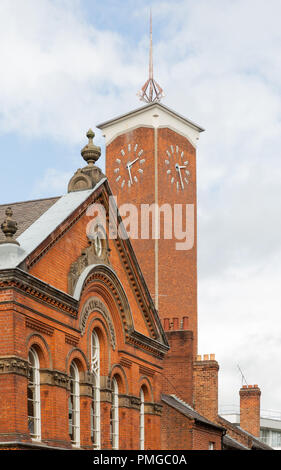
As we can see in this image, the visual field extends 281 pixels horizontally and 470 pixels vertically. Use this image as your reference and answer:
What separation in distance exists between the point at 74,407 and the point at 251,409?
92.8 feet

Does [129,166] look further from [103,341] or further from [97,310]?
[97,310]

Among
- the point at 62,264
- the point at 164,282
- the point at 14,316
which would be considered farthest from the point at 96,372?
the point at 164,282

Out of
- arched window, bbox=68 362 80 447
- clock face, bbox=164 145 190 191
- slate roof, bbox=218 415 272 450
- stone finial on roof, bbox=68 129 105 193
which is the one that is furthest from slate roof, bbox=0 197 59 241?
clock face, bbox=164 145 190 191

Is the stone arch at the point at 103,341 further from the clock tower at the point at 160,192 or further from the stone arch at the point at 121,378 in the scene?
the clock tower at the point at 160,192

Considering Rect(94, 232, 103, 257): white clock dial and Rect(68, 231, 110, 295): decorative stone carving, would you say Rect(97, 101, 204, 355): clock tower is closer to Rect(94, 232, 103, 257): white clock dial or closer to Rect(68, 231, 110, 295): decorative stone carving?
Rect(68, 231, 110, 295): decorative stone carving

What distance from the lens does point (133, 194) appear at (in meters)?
61.5

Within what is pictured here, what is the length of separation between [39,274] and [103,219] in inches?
206

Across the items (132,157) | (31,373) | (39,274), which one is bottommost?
(31,373)

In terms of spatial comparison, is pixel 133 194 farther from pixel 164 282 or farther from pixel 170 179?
pixel 164 282

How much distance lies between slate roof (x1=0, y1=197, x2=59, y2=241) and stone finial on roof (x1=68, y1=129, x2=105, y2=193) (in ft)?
2.61

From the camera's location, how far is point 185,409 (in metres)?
41.2

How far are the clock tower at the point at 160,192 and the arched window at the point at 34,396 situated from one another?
31.8 m

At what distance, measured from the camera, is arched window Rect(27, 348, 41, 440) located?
26.3m

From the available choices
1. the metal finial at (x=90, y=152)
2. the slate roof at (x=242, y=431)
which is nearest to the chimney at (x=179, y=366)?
the slate roof at (x=242, y=431)
